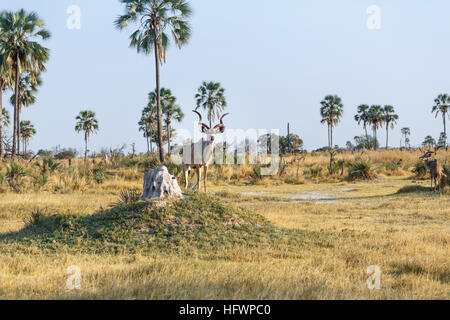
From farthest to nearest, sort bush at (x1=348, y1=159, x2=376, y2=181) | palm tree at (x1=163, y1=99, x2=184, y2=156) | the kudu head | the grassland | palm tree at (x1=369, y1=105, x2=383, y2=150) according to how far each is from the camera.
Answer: palm tree at (x1=369, y1=105, x2=383, y2=150) < palm tree at (x1=163, y1=99, x2=184, y2=156) < bush at (x1=348, y1=159, x2=376, y2=181) < the kudu head < the grassland

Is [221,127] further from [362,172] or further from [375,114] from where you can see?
[375,114]

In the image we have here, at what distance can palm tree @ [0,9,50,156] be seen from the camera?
28281 millimetres

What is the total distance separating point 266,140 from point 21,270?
184ft

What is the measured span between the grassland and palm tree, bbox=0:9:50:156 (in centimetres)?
1771

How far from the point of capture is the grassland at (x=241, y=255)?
4770 millimetres

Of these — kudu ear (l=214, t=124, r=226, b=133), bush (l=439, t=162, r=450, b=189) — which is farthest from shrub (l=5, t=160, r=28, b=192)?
bush (l=439, t=162, r=450, b=189)

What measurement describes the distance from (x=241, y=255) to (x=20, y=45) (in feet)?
88.9

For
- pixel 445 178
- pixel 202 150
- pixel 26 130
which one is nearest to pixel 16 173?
pixel 202 150

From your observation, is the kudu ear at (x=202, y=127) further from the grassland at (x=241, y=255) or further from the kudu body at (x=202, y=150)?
the grassland at (x=241, y=255)

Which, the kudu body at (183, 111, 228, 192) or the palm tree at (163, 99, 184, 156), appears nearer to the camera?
the kudu body at (183, 111, 228, 192)

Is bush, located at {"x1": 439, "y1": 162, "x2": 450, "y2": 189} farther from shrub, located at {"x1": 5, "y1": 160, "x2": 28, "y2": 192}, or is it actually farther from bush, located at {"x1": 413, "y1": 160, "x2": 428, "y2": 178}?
shrub, located at {"x1": 5, "y1": 160, "x2": 28, "y2": 192}

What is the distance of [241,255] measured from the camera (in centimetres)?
702
